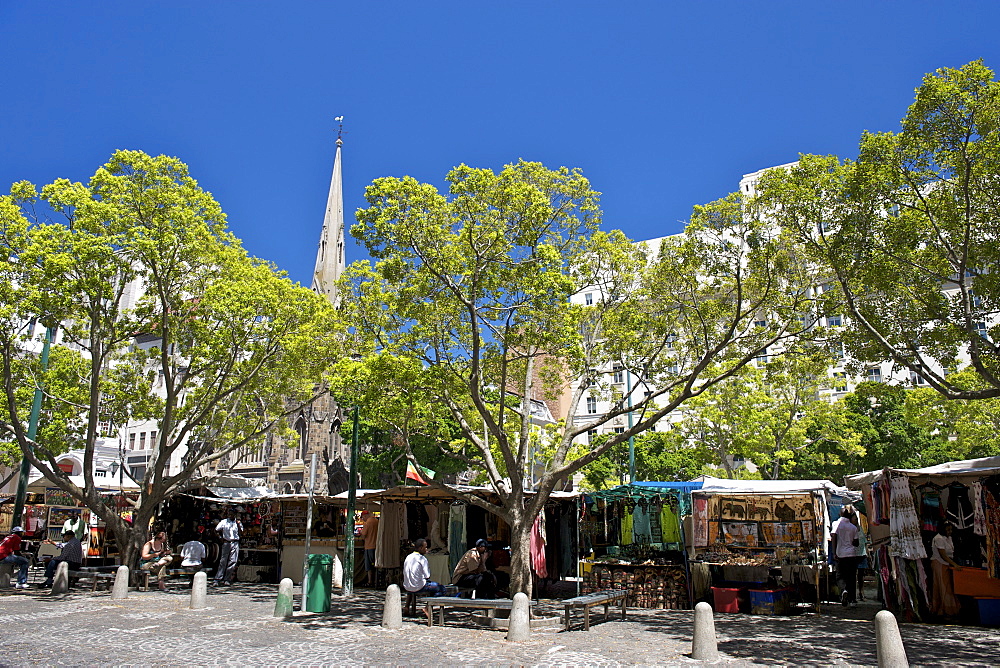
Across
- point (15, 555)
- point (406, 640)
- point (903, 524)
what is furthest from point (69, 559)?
point (903, 524)

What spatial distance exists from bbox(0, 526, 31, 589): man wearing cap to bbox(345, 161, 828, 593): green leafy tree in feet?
33.0

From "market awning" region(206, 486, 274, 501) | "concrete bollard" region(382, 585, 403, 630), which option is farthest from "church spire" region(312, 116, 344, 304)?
"concrete bollard" region(382, 585, 403, 630)

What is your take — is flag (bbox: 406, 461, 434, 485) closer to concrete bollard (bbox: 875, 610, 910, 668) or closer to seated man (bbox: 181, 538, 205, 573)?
seated man (bbox: 181, 538, 205, 573)

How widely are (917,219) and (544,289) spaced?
636 centimetres

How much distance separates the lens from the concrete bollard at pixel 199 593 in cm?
1417

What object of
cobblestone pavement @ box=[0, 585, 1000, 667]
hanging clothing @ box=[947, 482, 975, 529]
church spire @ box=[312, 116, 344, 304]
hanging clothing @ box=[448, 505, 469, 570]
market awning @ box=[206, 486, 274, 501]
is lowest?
cobblestone pavement @ box=[0, 585, 1000, 667]

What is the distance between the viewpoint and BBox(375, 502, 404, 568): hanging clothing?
18.6 m

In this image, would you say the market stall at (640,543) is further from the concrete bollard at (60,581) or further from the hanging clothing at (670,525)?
the concrete bollard at (60,581)

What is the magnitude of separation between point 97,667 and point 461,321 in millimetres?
9114

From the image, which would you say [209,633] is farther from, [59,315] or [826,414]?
[826,414]

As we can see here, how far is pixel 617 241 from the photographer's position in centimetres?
1620

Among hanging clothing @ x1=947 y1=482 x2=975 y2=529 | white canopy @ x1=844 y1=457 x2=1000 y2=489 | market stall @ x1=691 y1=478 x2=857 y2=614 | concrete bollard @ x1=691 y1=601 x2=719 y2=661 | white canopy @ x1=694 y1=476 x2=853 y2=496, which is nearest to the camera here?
concrete bollard @ x1=691 y1=601 x2=719 y2=661

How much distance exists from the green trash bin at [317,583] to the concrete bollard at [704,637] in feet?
23.7

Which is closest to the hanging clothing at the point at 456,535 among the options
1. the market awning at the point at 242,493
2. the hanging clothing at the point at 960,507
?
the market awning at the point at 242,493
